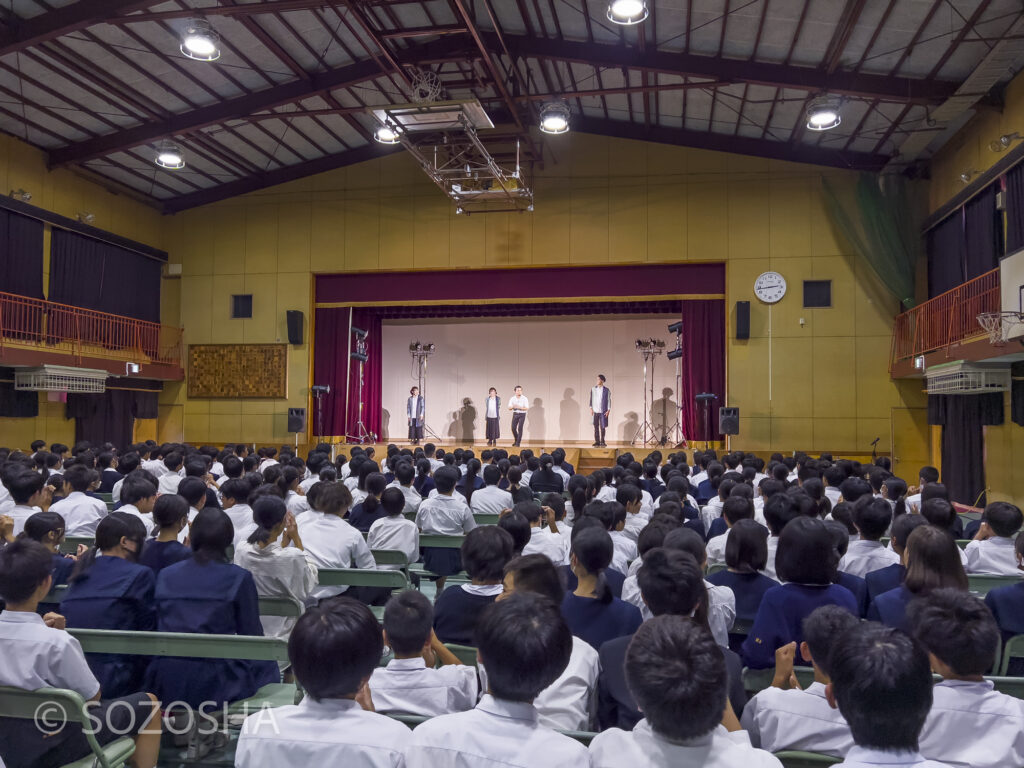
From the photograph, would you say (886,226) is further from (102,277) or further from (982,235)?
(102,277)

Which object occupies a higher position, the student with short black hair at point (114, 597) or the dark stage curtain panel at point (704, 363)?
the dark stage curtain panel at point (704, 363)

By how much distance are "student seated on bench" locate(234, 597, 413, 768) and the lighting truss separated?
29.7ft

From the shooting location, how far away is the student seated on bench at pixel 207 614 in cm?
271

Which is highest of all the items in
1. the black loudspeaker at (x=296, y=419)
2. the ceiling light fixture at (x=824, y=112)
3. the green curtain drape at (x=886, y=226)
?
Result: the ceiling light fixture at (x=824, y=112)

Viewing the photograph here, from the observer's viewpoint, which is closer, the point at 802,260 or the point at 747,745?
the point at 747,745

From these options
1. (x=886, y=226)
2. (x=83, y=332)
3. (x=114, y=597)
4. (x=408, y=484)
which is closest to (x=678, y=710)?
(x=114, y=597)

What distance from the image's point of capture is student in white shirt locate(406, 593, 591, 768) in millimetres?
1483

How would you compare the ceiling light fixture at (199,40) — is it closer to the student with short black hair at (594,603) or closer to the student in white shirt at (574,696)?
the student with short black hair at (594,603)

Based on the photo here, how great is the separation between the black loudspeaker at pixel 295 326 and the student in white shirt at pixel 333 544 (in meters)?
11.7

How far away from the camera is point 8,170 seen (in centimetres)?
1255

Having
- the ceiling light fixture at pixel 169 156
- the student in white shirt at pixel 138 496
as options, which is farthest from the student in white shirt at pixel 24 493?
the ceiling light fixture at pixel 169 156

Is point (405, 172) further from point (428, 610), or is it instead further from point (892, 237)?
point (428, 610)

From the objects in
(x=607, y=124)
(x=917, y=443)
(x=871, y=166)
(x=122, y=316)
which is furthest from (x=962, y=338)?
(x=122, y=316)

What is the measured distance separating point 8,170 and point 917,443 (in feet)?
53.4
